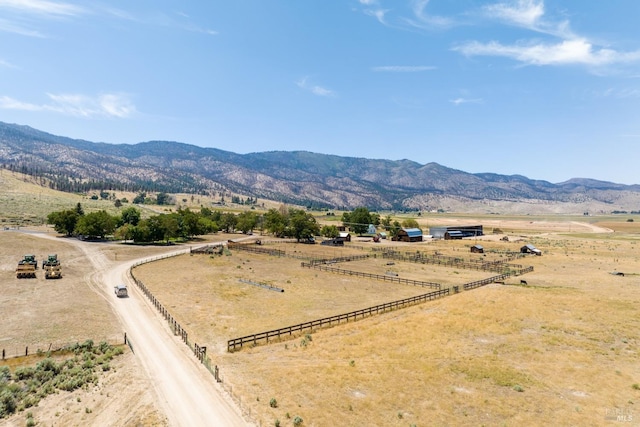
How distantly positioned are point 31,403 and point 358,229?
131455 mm

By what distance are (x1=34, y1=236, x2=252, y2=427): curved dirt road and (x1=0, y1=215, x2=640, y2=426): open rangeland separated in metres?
0.86

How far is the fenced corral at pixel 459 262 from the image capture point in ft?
235

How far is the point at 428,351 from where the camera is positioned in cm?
2964

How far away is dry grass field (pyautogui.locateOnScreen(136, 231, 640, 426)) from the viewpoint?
21.1 m

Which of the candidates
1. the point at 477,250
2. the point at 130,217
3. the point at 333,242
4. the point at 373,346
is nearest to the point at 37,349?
the point at 373,346

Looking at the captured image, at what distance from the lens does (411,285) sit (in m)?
56.6

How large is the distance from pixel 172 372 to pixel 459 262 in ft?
224

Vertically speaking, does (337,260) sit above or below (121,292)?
below

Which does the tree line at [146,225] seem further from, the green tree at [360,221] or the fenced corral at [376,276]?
the fenced corral at [376,276]

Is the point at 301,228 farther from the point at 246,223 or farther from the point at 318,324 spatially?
the point at 318,324

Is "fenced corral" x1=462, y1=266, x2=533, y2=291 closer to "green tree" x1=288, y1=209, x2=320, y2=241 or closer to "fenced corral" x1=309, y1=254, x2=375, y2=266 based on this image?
"fenced corral" x1=309, y1=254, x2=375, y2=266

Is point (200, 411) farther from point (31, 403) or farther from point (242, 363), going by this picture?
point (31, 403)

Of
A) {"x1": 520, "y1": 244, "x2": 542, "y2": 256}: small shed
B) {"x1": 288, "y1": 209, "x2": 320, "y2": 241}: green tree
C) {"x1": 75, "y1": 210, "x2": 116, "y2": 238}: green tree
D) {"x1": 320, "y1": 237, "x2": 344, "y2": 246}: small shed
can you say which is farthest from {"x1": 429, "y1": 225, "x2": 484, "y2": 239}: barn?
{"x1": 75, "y1": 210, "x2": 116, "y2": 238}: green tree

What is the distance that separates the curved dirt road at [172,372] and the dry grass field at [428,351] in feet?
4.62
